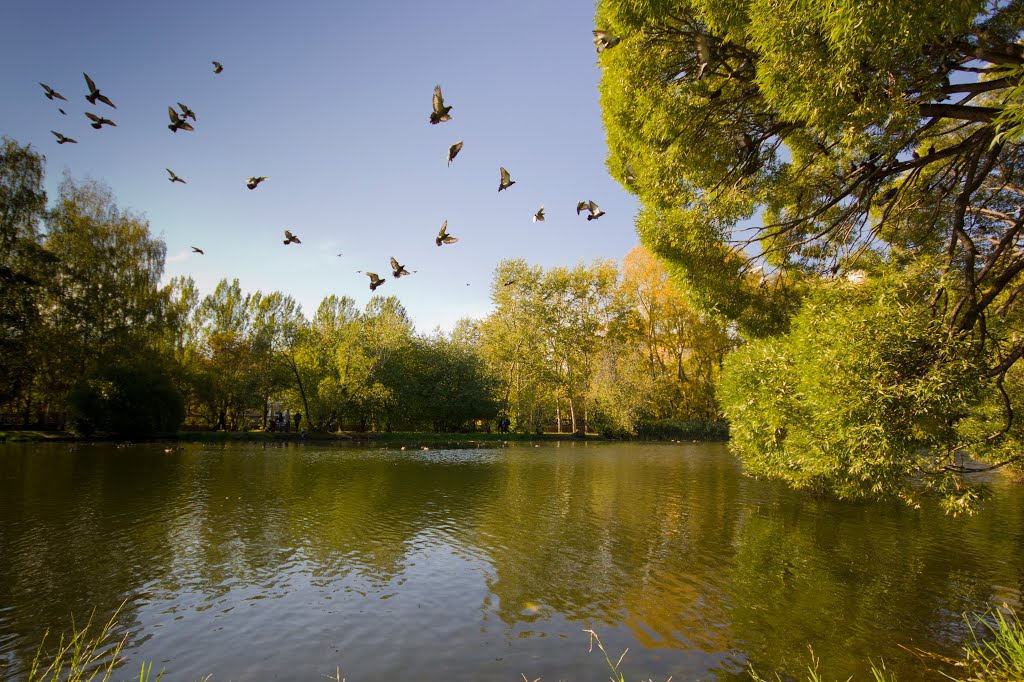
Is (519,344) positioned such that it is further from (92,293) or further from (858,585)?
(858,585)

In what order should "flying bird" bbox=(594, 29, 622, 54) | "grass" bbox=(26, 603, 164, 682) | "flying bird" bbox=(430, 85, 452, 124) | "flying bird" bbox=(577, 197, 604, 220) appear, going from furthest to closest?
"flying bird" bbox=(577, 197, 604, 220) → "flying bird" bbox=(430, 85, 452, 124) → "flying bird" bbox=(594, 29, 622, 54) → "grass" bbox=(26, 603, 164, 682)

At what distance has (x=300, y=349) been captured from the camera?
4891 centimetres

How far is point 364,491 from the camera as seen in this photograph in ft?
59.1

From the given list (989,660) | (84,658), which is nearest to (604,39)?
(989,660)

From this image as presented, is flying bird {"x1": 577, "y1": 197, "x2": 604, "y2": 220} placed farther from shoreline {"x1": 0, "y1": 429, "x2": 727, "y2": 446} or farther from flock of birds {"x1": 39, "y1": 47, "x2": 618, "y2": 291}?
shoreline {"x1": 0, "y1": 429, "x2": 727, "y2": 446}

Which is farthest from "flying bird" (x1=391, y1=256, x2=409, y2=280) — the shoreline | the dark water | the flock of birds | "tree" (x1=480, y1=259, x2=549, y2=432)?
"tree" (x1=480, y1=259, x2=549, y2=432)

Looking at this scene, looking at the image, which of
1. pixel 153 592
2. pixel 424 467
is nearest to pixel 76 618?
pixel 153 592

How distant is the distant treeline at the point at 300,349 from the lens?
110 feet

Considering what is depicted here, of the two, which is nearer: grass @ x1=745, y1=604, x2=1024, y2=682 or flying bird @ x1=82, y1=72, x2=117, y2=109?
grass @ x1=745, y1=604, x2=1024, y2=682

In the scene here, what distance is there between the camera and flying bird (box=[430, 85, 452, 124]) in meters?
9.23

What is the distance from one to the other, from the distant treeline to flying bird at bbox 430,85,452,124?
2361 cm

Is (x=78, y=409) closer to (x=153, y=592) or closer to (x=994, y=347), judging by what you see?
(x=153, y=592)

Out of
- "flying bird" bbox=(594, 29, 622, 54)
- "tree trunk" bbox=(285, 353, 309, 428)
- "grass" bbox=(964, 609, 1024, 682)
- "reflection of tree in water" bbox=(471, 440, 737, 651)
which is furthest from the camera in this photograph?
"tree trunk" bbox=(285, 353, 309, 428)

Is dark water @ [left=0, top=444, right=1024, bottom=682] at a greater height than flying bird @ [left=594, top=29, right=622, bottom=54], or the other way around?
flying bird @ [left=594, top=29, right=622, bottom=54]
